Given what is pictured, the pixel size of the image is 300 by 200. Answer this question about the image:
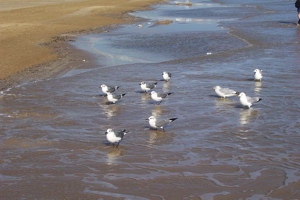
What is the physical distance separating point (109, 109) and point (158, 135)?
2.12 meters

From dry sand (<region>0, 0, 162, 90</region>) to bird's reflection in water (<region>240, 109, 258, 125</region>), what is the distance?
588cm

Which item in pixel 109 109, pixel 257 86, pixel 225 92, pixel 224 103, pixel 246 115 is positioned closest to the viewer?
pixel 246 115

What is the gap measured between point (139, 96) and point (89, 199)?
5.59m

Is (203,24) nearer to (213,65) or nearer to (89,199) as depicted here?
(213,65)

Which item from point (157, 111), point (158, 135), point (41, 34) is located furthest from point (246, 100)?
point (41, 34)

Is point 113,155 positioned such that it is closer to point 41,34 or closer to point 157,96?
point 157,96

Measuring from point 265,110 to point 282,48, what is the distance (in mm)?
8895

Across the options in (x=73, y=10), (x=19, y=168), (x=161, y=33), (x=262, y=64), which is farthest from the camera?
(x=73, y=10)

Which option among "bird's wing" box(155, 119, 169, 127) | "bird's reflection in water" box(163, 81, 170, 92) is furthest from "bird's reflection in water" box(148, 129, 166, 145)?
"bird's reflection in water" box(163, 81, 170, 92)

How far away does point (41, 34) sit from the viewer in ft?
83.9

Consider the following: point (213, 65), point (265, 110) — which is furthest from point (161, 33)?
point (265, 110)

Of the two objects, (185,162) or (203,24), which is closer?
(185,162)

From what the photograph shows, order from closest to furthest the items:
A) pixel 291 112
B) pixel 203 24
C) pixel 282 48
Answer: pixel 291 112
pixel 282 48
pixel 203 24

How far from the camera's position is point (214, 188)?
22.6 feet
